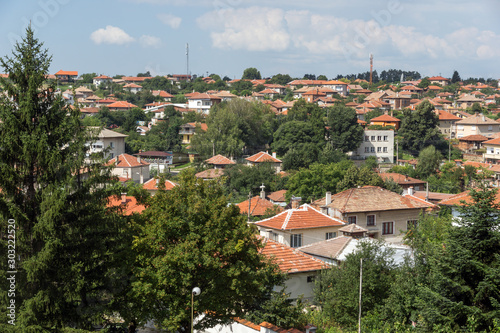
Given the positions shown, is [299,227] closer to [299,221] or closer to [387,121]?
[299,221]

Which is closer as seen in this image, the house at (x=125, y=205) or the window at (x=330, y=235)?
the house at (x=125, y=205)

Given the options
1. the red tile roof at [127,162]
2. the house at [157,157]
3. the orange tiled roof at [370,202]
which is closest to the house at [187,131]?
the house at [157,157]

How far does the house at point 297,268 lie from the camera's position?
19562 millimetres

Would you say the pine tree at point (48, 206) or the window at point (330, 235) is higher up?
the pine tree at point (48, 206)

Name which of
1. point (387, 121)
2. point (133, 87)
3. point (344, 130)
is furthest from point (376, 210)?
point (133, 87)

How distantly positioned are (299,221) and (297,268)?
765 centimetres

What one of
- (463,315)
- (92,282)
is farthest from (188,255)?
(463,315)

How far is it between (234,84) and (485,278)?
116 meters

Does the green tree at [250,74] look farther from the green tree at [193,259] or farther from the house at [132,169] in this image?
the green tree at [193,259]

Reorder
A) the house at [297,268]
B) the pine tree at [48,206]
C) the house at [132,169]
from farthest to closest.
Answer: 1. the house at [132,169]
2. the house at [297,268]
3. the pine tree at [48,206]

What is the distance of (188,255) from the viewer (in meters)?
12.5

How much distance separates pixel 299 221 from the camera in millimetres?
27188

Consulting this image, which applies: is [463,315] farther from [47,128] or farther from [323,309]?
[47,128]

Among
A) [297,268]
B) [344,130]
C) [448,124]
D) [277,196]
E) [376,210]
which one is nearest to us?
[297,268]
